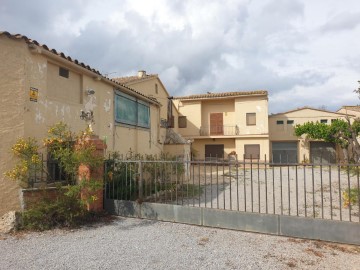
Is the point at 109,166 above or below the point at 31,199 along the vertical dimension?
above

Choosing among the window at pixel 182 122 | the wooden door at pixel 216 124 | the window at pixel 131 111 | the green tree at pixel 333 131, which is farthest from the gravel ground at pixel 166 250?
the window at pixel 182 122

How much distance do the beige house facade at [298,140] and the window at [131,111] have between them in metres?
16.7

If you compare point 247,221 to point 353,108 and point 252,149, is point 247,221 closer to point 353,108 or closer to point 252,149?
point 252,149

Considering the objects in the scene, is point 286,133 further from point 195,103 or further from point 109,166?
point 109,166

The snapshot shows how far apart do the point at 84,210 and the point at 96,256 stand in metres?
2.26

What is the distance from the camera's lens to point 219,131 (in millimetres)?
28281

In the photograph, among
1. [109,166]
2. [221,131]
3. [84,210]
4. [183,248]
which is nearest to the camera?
[183,248]

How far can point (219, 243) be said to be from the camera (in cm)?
563

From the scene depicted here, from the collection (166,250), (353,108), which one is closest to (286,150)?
(353,108)

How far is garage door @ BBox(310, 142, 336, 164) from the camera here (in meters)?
27.7

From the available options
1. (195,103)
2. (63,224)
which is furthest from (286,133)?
(63,224)

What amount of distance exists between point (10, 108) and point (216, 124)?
23.1 metres

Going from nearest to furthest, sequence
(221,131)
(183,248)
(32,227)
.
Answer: (183,248)
(32,227)
(221,131)

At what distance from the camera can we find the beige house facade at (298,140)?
91.4ft
